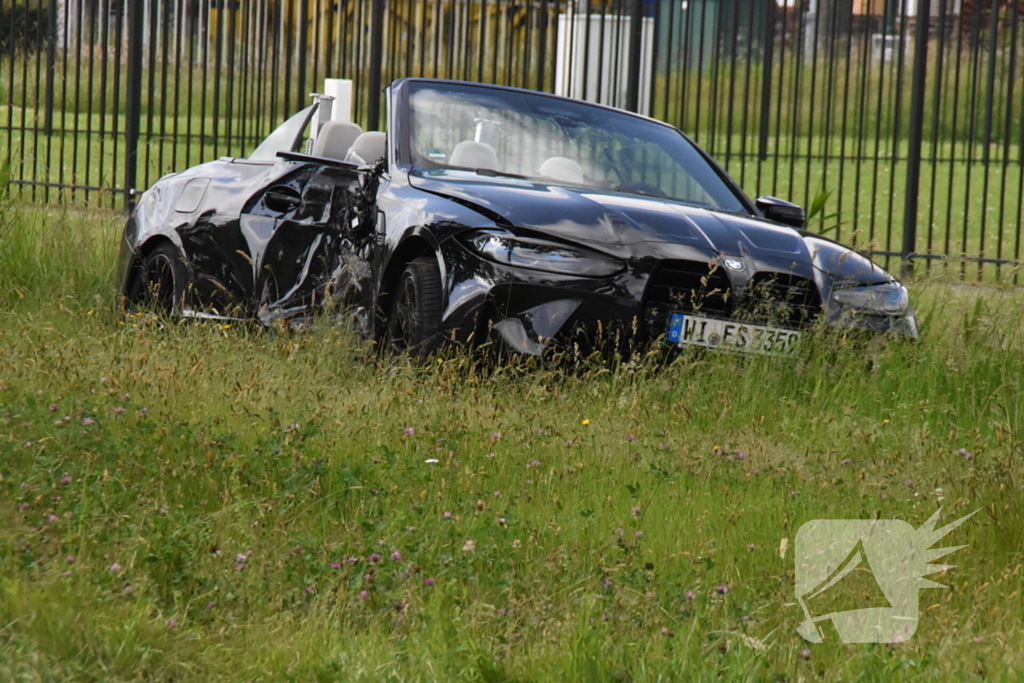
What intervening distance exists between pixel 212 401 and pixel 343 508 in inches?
41.5

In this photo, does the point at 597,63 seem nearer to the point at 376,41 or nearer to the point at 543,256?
the point at 376,41

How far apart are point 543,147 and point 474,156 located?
370 millimetres

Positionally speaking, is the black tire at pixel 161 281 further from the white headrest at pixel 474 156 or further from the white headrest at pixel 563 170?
the white headrest at pixel 563 170

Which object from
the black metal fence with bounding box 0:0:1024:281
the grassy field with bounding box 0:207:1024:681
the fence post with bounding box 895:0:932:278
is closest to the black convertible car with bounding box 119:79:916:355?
the grassy field with bounding box 0:207:1024:681

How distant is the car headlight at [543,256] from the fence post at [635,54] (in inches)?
246

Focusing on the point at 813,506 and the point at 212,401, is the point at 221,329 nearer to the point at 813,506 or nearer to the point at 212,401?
the point at 212,401

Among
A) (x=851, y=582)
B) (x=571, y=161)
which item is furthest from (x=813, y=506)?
(x=571, y=161)

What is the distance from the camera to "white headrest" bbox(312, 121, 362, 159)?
23.4 ft

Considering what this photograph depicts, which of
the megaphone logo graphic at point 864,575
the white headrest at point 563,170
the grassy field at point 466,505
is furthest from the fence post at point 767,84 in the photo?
the megaphone logo graphic at point 864,575

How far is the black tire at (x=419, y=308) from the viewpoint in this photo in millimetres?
5488

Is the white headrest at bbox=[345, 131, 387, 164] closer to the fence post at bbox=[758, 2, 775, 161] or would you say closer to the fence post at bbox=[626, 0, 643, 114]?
the fence post at bbox=[758, 2, 775, 161]

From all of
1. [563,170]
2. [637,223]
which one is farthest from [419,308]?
[563,170]

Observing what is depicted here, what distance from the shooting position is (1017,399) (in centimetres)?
545

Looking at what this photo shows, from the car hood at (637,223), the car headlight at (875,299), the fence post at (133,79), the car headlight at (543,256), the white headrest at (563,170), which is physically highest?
the fence post at (133,79)
